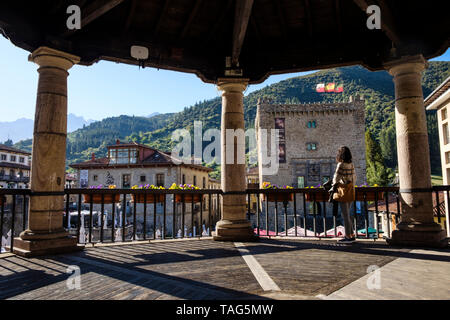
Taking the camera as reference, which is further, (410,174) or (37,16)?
(410,174)

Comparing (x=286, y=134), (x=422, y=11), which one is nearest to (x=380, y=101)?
(x=286, y=134)

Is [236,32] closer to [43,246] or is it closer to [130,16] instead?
[130,16]

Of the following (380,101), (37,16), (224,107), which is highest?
(380,101)

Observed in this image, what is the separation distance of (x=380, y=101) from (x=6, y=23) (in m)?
95.1

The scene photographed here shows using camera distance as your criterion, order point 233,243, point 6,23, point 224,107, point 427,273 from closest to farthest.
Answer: point 427,273
point 6,23
point 233,243
point 224,107

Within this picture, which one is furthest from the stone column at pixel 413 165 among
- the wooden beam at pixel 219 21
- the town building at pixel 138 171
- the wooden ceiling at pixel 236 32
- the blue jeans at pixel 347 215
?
the town building at pixel 138 171

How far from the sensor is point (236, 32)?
5449 millimetres

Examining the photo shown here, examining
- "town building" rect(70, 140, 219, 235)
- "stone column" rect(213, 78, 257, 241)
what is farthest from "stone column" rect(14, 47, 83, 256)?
"town building" rect(70, 140, 219, 235)

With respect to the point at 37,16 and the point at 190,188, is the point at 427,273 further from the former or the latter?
the point at 37,16

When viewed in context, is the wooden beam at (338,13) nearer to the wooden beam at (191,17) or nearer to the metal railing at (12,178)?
the wooden beam at (191,17)

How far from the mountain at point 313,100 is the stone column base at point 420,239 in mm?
68238

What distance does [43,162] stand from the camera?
470 centimetres

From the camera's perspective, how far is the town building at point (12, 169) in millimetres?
41406

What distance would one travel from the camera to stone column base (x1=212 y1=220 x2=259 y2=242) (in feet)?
19.6
